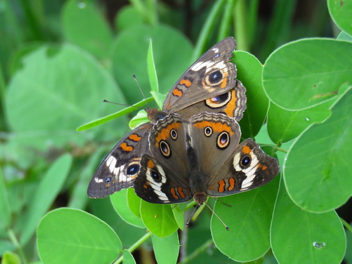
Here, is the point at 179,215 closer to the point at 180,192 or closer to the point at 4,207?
the point at 180,192

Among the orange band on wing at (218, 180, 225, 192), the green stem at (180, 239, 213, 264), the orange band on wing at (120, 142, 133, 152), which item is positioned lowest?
the green stem at (180, 239, 213, 264)

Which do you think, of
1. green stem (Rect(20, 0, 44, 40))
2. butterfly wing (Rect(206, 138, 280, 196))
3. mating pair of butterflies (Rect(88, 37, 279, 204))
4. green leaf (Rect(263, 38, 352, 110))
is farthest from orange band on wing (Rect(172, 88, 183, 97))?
green stem (Rect(20, 0, 44, 40))

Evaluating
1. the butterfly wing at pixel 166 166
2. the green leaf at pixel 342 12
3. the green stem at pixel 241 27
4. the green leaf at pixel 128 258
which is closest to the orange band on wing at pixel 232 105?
the butterfly wing at pixel 166 166

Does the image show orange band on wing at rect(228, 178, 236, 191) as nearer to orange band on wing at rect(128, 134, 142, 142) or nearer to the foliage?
the foliage

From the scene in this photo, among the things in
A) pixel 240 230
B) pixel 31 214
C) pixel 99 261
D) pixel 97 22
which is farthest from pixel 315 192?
pixel 97 22

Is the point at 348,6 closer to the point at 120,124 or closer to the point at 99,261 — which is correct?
the point at 99,261

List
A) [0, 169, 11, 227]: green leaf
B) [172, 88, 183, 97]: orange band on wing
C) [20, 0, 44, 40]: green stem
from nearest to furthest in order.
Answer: [172, 88, 183, 97]: orange band on wing, [0, 169, 11, 227]: green leaf, [20, 0, 44, 40]: green stem
